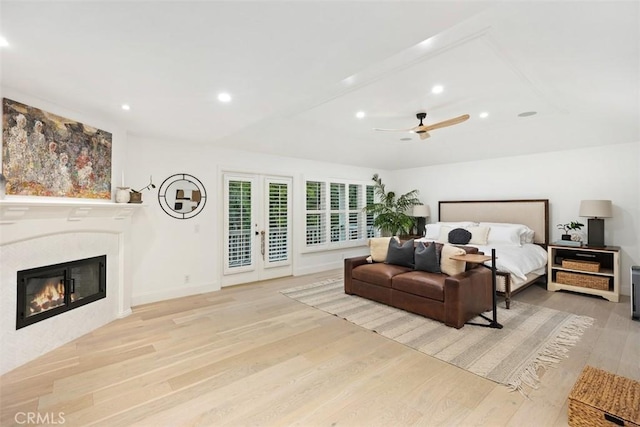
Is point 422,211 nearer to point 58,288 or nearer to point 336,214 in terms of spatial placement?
point 336,214

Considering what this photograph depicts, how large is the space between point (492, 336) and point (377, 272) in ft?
5.10

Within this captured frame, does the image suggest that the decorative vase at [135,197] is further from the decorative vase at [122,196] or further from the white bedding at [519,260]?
the white bedding at [519,260]

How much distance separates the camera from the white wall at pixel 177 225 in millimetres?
4156

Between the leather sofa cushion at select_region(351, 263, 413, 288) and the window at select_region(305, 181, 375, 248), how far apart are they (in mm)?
1938

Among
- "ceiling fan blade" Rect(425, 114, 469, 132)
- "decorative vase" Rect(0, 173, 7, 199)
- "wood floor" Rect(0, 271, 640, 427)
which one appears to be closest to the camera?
"wood floor" Rect(0, 271, 640, 427)

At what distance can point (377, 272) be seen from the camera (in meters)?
4.15

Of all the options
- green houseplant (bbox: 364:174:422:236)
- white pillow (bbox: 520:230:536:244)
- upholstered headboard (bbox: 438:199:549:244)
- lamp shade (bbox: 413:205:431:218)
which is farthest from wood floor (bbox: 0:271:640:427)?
green houseplant (bbox: 364:174:422:236)

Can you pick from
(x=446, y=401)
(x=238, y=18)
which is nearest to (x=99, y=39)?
(x=238, y=18)

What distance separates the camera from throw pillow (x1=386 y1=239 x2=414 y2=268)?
4242 mm

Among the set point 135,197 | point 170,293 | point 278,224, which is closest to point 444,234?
point 278,224

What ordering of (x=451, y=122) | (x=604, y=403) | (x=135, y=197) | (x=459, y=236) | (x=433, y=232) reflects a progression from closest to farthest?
(x=604, y=403) < (x=451, y=122) < (x=135, y=197) < (x=459, y=236) < (x=433, y=232)

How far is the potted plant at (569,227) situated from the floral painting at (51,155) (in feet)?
23.1

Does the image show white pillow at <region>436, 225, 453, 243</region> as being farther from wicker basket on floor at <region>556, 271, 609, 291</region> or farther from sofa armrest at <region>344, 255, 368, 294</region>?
sofa armrest at <region>344, 255, 368, 294</region>

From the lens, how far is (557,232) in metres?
5.15
